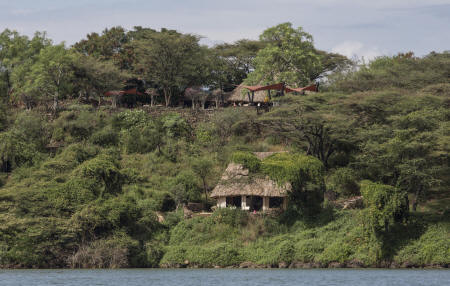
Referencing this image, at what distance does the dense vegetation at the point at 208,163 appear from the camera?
43.0 meters

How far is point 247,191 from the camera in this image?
4738 centimetres

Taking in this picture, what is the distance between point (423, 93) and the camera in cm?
4928

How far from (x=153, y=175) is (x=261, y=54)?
14.3 m

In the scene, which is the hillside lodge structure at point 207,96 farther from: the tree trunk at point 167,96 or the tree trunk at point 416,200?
the tree trunk at point 416,200

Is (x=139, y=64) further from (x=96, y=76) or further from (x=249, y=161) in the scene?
(x=249, y=161)

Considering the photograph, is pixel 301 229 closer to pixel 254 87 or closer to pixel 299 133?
pixel 299 133

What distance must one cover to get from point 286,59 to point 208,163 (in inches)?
525

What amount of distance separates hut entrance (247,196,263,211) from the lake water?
7056 millimetres

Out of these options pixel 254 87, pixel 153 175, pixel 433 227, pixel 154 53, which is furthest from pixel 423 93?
pixel 154 53

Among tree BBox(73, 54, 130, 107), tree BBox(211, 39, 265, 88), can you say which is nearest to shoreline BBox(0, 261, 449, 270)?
tree BBox(73, 54, 130, 107)

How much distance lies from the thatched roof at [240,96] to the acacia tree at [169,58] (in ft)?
11.2

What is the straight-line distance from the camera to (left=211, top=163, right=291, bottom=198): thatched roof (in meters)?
47.0

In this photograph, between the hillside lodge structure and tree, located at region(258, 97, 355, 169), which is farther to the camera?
the hillside lodge structure

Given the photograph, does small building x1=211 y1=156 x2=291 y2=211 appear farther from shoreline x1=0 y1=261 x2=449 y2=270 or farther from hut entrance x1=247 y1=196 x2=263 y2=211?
shoreline x1=0 y1=261 x2=449 y2=270
